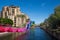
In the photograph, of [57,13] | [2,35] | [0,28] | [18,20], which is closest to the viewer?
[0,28]

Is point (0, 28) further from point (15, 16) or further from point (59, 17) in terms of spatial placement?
point (15, 16)

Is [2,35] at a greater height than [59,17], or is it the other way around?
[59,17]

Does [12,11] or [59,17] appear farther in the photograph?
[12,11]

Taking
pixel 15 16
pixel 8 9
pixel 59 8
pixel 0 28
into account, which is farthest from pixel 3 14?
pixel 0 28

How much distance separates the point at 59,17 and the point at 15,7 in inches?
4558

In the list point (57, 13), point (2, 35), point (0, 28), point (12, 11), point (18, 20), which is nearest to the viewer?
point (0, 28)

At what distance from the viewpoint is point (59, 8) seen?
79.3 m

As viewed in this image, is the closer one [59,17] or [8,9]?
[59,17]

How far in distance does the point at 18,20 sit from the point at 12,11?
17.6 metres

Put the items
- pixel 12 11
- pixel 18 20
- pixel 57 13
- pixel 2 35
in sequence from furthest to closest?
pixel 12 11, pixel 18 20, pixel 57 13, pixel 2 35

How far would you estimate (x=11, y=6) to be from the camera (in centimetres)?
18862

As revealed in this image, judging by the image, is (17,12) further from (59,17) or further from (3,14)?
(59,17)

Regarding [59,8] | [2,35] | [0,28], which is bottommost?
[2,35]

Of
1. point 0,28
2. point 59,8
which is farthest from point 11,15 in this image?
point 0,28
